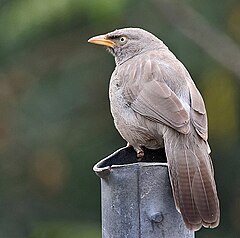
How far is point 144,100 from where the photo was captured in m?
6.17

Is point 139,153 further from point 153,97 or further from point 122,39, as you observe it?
point 122,39

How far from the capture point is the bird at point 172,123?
5426 mm

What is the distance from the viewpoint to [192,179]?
5582 mm

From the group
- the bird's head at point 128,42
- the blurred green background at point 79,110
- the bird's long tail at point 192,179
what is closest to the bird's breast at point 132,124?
the bird's long tail at point 192,179

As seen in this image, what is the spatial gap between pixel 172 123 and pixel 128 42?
1.35m

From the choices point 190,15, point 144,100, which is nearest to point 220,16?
point 190,15

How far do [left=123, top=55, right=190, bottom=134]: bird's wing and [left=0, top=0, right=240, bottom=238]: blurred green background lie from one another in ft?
13.5

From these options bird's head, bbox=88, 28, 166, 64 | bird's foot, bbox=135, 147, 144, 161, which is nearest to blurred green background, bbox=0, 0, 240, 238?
bird's head, bbox=88, 28, 166, 64

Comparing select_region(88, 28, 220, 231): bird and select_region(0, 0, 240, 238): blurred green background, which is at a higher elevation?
select_region(88, 28, 220, 231): bird

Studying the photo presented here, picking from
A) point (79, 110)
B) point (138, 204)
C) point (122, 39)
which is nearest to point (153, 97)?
point (138, 204)

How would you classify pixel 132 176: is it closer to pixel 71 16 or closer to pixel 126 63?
pixel 126 63

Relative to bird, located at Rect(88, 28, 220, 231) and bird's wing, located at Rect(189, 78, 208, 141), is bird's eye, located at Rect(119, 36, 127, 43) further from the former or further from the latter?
bird's wing, located at Rect(189, 78, 208, 141)

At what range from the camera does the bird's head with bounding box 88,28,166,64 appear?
710 centimetres

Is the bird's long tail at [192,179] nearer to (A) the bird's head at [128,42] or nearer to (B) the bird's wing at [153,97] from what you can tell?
(B) the bird's wing at [153,97]
